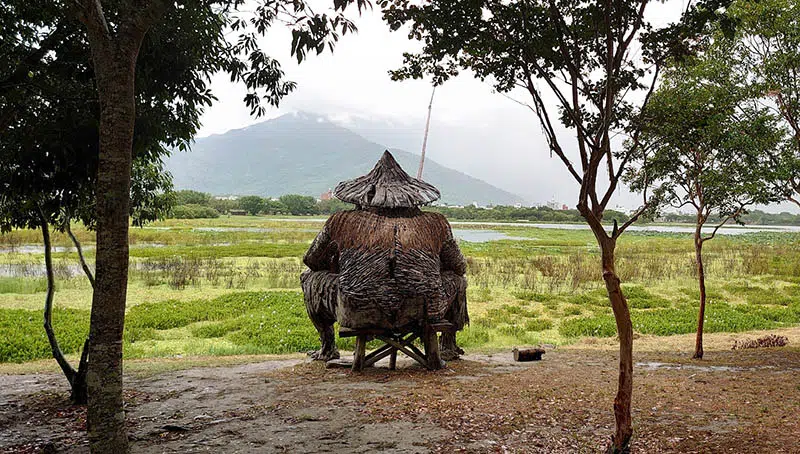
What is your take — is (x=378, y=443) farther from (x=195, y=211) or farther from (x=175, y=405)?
(x=195, y=211)

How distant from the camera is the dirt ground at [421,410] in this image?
16.2 feet

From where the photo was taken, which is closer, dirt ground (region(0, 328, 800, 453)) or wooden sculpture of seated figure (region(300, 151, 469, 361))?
dirt ground (region(0, 328, 800, 453))

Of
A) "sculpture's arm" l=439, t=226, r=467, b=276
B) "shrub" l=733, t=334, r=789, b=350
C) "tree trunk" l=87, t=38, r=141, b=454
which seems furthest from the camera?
"shrub" l=733, t=334, r=789, b=350

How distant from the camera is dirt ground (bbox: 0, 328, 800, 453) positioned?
4.93 m

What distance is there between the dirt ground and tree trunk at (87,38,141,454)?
4.16ft

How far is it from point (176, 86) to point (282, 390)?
12.3 ft

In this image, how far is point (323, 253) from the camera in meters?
8.21

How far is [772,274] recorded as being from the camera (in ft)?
81.5

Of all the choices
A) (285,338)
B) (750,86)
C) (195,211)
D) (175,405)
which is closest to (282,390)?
(175,405)

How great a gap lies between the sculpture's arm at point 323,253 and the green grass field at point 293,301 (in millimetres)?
3759

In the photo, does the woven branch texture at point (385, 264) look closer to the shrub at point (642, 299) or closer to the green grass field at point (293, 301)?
the green grass field at point (293, 301)

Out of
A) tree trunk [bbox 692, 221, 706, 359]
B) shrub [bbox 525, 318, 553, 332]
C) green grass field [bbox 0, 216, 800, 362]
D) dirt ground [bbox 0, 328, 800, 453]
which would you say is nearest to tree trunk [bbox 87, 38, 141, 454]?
dirt ground [bbox 0, 328, 800, 453]

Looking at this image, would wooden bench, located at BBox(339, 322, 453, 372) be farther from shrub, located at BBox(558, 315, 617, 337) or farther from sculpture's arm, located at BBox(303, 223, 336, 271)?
shrub, located at BBox(558, 315, 617, 337)

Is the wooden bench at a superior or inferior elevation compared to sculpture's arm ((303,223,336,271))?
inferior
